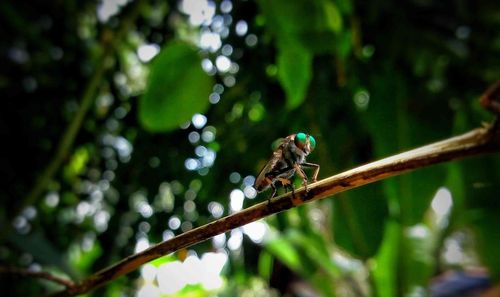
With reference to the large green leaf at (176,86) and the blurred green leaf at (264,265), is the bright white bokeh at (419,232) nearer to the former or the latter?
the blurred green leaf at (264,265)

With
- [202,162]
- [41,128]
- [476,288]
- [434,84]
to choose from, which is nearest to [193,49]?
[202,162]

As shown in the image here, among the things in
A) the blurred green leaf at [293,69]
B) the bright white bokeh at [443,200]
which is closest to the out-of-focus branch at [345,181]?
the blurred green leaf at [293,69]

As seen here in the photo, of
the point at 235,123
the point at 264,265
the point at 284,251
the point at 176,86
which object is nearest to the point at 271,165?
the point at 176,86

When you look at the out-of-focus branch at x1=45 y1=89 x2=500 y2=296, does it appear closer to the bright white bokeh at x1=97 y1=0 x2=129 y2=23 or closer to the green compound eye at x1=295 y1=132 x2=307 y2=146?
the green compound eye at x1=295 y1=132 x2=307 y2=146

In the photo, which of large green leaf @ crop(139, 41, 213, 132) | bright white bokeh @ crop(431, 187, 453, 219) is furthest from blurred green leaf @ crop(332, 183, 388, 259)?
large green leaf @ crop(139, 41, 213, 132)

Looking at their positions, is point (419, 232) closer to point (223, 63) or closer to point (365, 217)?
point (365, 217)

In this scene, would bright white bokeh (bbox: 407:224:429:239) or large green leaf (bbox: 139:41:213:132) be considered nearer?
large green leaf (bbox: 139:41:213:132)

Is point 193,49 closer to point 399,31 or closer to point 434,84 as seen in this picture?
point 399,31
